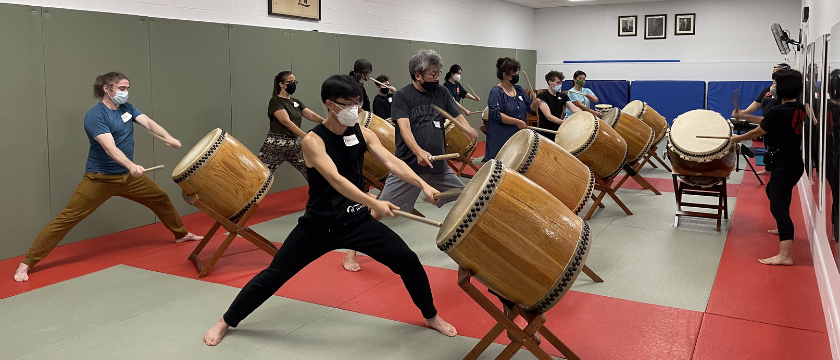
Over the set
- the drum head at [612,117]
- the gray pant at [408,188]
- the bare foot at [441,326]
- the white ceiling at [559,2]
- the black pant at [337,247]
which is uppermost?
the white ceiling at [559,2]

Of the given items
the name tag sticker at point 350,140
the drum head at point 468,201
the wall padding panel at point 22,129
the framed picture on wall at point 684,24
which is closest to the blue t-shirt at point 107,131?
the wall padding panel at point 22,129

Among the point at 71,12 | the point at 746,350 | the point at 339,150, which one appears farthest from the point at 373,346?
the point at 71,12

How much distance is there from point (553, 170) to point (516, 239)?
1.34m

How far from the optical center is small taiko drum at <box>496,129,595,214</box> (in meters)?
3.58

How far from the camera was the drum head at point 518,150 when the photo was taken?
3.58m

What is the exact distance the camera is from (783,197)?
4523 millimetres

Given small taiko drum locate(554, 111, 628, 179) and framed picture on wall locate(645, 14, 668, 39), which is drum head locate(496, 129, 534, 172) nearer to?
small taiko drum locate(554, 111, 628, 179)

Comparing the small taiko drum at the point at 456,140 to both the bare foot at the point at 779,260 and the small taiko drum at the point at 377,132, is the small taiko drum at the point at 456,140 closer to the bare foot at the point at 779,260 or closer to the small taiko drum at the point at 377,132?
the small taiko drum at the point at 377,132

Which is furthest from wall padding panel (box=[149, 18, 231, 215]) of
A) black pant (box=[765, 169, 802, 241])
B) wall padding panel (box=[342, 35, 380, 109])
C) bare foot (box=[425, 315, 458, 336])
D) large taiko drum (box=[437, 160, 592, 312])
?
black pant (box=[765, 169, 802, 241])

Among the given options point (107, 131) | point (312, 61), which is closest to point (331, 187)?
point (107, 131)

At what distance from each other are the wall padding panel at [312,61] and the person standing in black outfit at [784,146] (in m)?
4.98

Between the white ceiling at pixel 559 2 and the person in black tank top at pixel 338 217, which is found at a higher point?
the white ceiling at pixel 559 2

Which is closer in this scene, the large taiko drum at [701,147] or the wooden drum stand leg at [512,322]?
the wooden drum stand leg at [512,322]

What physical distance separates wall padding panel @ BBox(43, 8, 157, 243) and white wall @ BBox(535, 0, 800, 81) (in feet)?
37.6
